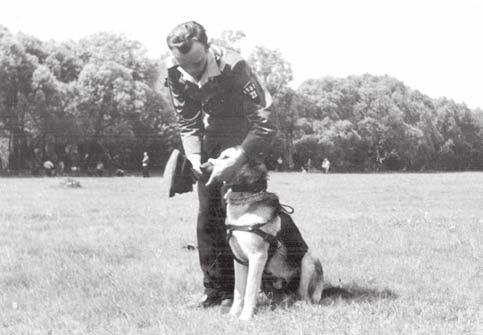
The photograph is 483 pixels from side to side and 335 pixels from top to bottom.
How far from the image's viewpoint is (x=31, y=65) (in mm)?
39375

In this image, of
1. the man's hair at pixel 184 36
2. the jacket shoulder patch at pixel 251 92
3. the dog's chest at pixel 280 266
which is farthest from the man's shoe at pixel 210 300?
the man's hair at pixel 184 36

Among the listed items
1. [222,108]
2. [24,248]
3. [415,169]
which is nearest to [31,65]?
[24,248]

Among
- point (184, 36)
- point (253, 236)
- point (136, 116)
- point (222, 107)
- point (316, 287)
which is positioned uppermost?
point (136, 116)

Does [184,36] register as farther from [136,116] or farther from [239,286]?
[136,116]

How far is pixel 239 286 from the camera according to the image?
482cm

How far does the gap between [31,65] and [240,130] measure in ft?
124

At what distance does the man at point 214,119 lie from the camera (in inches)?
176

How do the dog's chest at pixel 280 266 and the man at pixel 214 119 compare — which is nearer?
the man at pixel 214 119

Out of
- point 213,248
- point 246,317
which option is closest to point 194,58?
point 213,248

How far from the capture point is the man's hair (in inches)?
169

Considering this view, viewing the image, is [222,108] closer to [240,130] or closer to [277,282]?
[240,130]

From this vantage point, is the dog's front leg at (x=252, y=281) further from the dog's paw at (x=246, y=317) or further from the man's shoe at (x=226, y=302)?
the man's shoe at (x=226, y=302)

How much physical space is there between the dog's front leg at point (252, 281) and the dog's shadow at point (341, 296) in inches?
12.6

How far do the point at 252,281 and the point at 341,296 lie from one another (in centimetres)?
101
